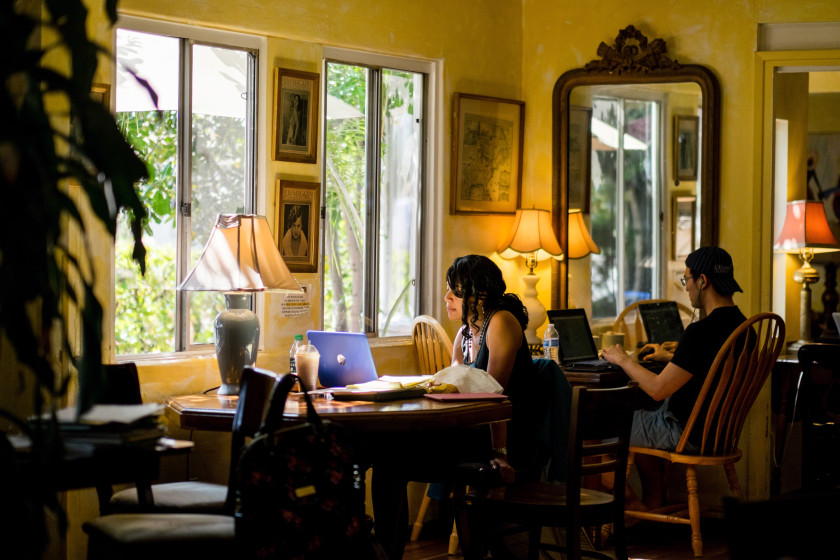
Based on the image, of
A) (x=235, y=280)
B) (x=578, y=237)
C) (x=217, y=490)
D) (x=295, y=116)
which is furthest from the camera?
(x=578, y=237)

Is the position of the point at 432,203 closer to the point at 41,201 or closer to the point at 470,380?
the point at 470,380

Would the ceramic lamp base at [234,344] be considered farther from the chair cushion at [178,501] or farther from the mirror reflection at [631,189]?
the mirror reflection at [631,189]

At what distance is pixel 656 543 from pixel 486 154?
1949mm

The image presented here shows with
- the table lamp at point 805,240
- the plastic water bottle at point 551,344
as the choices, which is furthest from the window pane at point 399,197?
the table lamp at point 805,240

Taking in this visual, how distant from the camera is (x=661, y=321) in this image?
471 centimetres

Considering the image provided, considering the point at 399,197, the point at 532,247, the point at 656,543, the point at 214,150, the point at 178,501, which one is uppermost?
the point at 214,150

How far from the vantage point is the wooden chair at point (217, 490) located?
2672 millimetres

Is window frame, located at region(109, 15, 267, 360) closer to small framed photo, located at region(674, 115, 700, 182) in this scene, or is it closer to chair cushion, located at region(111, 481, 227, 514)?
chair cushion, located at region(111, 481, 227, 514)

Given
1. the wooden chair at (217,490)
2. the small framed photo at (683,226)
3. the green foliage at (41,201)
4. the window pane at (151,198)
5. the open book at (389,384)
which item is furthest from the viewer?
the small framed photo at (683,226)

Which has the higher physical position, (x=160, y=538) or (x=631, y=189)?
(x=631, y=189)

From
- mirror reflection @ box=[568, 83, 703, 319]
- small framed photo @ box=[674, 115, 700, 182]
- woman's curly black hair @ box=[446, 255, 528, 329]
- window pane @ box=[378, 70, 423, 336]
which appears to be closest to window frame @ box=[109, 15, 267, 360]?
window pane @ box=[378, 70, 423, 336]

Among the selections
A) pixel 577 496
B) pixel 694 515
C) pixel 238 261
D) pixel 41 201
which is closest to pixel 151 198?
pixel 238 261

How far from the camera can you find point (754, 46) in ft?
14.9

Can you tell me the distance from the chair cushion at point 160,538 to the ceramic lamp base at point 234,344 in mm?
879
